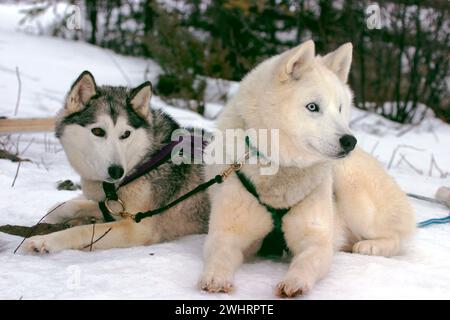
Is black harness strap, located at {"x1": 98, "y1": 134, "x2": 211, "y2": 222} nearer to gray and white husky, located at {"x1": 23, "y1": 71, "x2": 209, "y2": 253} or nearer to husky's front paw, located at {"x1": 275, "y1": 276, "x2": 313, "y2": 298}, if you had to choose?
gray and white husky, located at {"x1": 23, "y1": 71, "x2": 209, "y2": 253}

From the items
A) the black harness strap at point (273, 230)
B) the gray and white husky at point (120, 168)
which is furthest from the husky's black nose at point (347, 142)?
the gray and white husky at point (120, 168)

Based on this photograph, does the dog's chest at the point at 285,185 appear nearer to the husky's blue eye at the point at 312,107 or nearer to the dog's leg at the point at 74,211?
the husky's blue eye at the point at 312,107

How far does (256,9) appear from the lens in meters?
9.66

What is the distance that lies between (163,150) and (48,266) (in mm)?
A: 1075

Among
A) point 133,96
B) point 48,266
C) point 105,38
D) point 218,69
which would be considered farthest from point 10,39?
point 48,266

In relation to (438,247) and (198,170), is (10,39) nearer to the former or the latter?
(198,170)

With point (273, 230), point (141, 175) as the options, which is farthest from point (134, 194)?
point (273, 230)

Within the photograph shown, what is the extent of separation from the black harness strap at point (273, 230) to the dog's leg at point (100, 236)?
0.65 metres

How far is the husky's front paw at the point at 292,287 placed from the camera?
2363mm

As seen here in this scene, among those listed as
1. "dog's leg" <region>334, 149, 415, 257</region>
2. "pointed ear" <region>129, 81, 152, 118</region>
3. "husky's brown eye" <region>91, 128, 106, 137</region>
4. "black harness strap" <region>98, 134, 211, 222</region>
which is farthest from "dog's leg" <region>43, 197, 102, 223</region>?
"dog's leg" <region>334, 149, 415, 257</region>

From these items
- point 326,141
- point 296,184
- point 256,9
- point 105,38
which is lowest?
point 105,38

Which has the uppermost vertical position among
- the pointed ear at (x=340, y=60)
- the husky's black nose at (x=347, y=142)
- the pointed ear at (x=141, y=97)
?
the pointed ear at (x=340, y=60)

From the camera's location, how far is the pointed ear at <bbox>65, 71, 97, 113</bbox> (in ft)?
11.0

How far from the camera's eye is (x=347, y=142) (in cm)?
269
